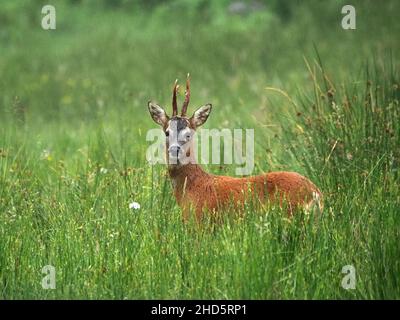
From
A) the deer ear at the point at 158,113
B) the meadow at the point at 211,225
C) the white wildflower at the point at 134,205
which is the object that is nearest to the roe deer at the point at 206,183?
the deer ear at the point at 158,113

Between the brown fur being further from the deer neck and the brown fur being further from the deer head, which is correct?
the deer head

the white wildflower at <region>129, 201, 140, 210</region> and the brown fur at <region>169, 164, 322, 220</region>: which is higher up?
the brown fur at <region>169, 164, 322, 220</region>

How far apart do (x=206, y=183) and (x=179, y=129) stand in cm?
41

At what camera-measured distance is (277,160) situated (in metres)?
7.09

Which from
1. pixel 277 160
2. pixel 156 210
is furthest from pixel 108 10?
pixel 156 210

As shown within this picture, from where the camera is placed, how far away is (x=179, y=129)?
6121mm

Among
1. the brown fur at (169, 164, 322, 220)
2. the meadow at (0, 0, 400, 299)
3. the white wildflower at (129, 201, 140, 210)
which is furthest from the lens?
the white wildflower at (129, 201, 140, 210)

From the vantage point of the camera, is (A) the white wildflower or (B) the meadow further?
(A) the white wildflower

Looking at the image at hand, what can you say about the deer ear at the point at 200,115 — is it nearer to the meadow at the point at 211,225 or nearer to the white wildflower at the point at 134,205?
the meadow at the point at 211,225

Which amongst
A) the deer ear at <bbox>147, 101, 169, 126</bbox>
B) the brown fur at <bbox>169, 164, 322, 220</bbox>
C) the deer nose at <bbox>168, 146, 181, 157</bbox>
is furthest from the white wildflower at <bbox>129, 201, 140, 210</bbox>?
the deer ear at <bbox>147, 101, 169, 126</bbox>

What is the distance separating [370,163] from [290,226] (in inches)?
48.7

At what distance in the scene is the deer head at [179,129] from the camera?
611 cm

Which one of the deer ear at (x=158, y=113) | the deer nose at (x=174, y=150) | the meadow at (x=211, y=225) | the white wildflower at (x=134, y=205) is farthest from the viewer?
the deer ear at (x=158, y=113)

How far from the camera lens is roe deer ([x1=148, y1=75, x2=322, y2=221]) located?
19.0 ft
